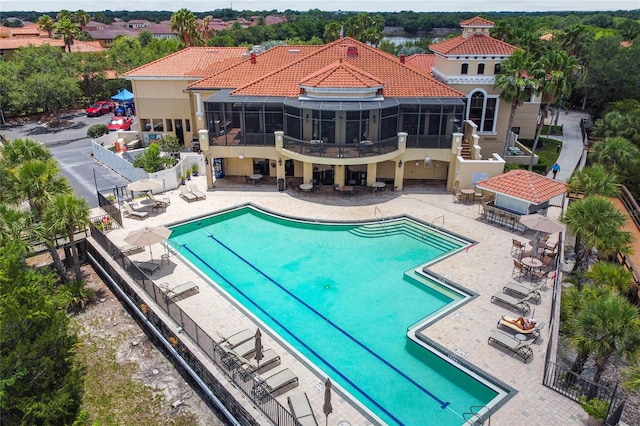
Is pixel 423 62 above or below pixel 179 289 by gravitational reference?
above

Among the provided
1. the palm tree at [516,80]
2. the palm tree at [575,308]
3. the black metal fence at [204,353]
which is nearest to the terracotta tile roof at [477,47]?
the palm tree at [516,80]

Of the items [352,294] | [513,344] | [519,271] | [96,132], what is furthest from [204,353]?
[96,132]

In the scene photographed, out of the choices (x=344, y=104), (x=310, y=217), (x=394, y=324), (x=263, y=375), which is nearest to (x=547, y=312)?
(x=394, y=324)

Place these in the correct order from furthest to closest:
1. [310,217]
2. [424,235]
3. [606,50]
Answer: [606,50] → [310,217] → [424,235]

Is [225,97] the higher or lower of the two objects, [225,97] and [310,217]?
the higher

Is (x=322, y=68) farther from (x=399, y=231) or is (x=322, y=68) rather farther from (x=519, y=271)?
(x=519, y=271)

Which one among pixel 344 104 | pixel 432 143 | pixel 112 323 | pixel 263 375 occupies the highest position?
pixel 344 104

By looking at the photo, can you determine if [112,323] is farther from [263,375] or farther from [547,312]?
[547,312]

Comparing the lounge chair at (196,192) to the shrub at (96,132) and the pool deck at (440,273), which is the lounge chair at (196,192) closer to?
the pool deck at (440,273)
